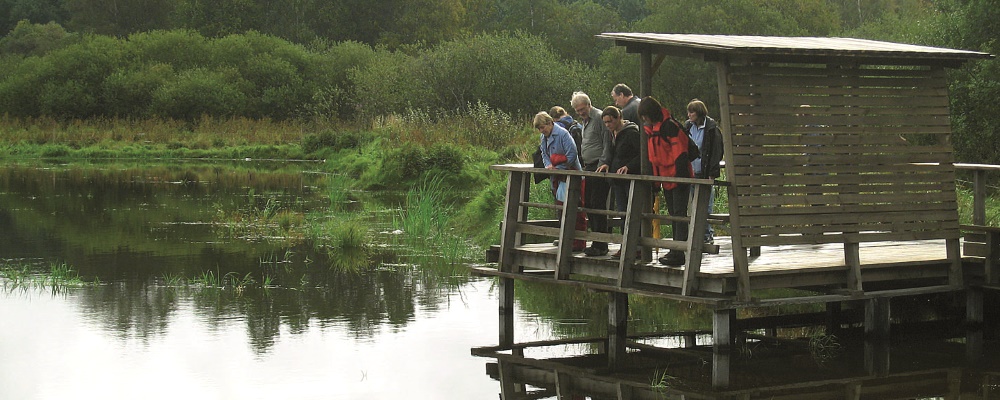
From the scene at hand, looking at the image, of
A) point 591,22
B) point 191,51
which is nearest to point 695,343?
point 191,51

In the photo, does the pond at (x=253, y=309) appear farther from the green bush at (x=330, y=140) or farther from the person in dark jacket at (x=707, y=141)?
the green bush at (x=330, y=140)

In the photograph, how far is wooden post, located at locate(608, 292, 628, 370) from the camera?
1199 cm

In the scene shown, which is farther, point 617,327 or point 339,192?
point 339,192

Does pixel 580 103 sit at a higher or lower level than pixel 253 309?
higher

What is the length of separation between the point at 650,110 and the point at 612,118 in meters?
0.70

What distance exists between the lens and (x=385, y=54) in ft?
186

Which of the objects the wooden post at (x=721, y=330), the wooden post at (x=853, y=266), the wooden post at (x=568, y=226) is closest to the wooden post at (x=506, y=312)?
the wooden post at (x=568, y=226)

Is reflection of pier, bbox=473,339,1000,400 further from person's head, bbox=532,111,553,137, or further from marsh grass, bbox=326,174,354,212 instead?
marsh grass, bbox=326,174,354,212

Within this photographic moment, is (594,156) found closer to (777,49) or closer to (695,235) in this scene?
(695,235)

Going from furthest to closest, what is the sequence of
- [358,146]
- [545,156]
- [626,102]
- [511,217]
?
[358,146], [545,156], [511,217], [626,102]

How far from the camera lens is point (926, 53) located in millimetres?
11781

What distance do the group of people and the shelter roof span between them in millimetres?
528

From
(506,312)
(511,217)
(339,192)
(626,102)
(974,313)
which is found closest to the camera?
(626,102)

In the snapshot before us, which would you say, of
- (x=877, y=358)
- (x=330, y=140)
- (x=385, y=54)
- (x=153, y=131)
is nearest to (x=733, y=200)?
(x=877, y=358)
